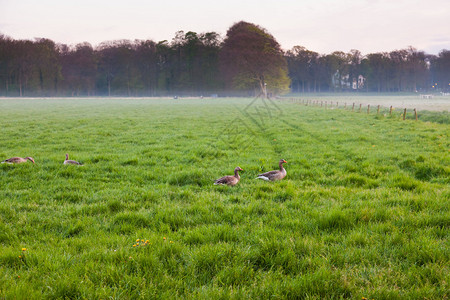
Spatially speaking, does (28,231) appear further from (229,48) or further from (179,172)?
(229,48)

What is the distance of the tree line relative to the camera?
95.8 metres

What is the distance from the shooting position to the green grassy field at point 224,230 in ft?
12.3

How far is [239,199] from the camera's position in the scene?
710 centimetres

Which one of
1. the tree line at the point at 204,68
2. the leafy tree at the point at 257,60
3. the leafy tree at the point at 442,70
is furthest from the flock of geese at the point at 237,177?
the leafy tree at the point at 442,70

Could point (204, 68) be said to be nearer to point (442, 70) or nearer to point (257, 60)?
point (257, 60)

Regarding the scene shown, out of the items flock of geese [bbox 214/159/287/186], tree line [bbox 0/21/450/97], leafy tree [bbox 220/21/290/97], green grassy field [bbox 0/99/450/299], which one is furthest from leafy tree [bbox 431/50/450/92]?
flock of geese [bbox 214/159/287/186]

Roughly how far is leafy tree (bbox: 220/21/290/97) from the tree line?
12.0 inches

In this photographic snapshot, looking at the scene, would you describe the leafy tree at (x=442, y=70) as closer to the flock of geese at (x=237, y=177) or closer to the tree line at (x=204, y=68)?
the tree line at (x=204, y=68)

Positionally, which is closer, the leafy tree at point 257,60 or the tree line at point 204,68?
the leafy tree at point 257,60

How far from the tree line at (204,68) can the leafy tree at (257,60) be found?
30 cm

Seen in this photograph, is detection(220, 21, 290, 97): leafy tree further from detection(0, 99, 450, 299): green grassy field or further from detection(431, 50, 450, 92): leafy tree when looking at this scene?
detection(431, 50, 450, 92): leafy tree

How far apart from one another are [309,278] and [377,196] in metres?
4.12

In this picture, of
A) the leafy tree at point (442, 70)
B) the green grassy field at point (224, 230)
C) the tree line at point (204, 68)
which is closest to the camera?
the green grassy field at point (224, 230)

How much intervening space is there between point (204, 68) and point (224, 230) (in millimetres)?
130220
